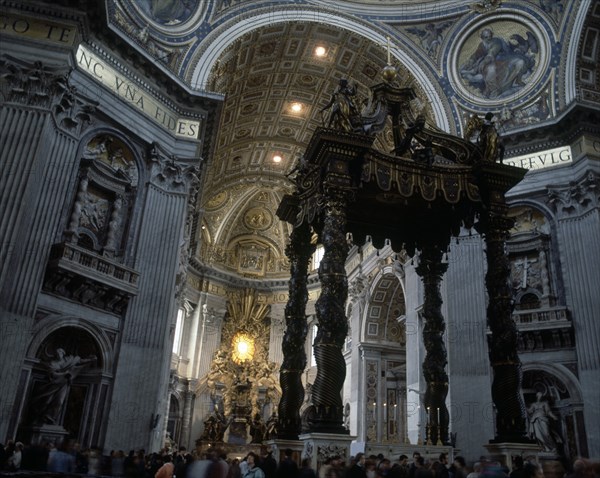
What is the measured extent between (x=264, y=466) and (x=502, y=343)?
11.7ft

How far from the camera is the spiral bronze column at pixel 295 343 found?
809 centimetres

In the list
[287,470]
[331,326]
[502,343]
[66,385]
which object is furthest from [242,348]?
[287,470]

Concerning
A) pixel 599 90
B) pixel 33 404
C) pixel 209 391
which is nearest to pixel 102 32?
pixel 33 404

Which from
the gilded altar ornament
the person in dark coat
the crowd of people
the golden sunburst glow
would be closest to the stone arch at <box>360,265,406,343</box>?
the gilded altar ornament

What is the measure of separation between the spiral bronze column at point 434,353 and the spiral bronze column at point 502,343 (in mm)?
1323

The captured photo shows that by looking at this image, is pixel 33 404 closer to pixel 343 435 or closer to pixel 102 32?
pixel 343 435

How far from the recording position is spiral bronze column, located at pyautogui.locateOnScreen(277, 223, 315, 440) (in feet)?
26.6

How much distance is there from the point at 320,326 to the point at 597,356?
317 inches

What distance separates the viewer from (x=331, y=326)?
700 cm

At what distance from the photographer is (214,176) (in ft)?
72.7

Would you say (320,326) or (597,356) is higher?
(597,356)

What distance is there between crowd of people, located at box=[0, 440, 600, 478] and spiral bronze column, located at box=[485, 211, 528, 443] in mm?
514

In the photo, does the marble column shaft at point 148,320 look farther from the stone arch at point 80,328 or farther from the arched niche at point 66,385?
the arched niche at point 66,385

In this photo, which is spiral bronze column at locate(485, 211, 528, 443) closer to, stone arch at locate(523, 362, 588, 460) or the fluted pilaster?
stone arch at locate(523, 362, 588, 460)
